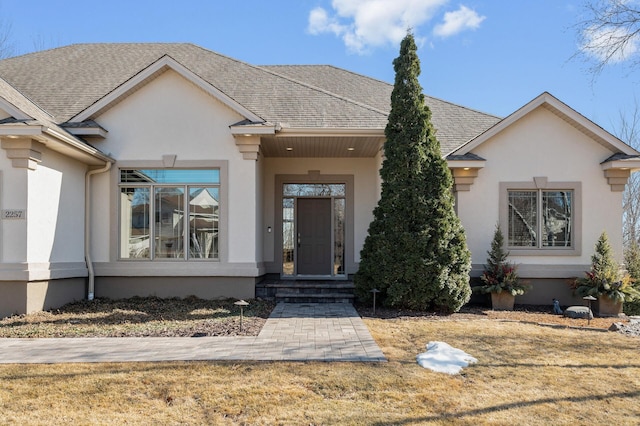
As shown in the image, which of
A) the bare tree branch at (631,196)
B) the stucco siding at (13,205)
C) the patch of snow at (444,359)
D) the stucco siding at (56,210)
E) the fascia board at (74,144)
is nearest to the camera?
the patch of snow at (444,359)

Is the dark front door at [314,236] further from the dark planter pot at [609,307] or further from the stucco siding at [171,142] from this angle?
the dark planter pot at [609,307]

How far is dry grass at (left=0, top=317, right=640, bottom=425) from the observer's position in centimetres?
391

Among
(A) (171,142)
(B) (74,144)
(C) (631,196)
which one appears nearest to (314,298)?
(A) (171,142)

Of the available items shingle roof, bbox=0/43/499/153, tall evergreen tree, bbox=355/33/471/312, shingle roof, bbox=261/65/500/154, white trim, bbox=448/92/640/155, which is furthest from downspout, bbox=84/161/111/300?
white trim, bbox=448/92/640/155

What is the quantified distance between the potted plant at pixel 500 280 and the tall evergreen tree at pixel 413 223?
3.53ft

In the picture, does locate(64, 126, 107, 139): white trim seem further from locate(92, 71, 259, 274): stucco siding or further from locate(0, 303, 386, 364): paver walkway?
locate(0, 303, 386, 364): paver walkway

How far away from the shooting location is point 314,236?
12078 mm

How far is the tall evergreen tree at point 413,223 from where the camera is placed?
854 centimetres

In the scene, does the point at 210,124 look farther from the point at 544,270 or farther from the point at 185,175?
the point at 544,270

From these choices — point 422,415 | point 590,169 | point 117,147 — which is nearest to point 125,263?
point 117,147

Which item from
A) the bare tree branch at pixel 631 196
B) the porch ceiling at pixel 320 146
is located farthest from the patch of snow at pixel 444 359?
the bare tree branch at pixel 631 196

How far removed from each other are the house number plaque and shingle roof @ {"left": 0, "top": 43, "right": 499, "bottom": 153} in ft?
9.07

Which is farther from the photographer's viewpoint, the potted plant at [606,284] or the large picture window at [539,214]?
the large picture window at [539,214]

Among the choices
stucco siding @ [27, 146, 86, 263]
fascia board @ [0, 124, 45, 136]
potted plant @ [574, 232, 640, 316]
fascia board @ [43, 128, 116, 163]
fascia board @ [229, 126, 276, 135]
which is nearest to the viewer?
fascia board @ [0, 124, 45, 136]
